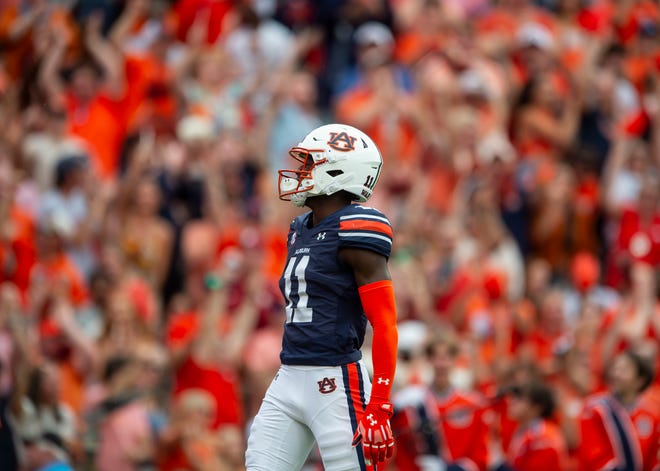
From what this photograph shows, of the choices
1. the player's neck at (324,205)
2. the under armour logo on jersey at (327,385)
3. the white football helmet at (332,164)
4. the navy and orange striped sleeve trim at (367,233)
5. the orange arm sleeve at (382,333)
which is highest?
the white football helmet at (332,164)

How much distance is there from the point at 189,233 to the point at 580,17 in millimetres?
6029

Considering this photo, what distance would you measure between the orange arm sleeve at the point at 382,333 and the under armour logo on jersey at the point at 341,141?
2.10ft

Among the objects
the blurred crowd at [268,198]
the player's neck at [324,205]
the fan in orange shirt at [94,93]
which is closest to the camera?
the player's neck at [324,205]

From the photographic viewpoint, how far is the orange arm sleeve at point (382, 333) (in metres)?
5.62

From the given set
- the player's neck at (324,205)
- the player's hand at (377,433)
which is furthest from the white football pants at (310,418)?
the player's neck at (324,205)

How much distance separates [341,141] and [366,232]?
46 centimetres

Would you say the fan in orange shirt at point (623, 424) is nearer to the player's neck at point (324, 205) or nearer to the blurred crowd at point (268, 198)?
the blurred crowd at point (268, 198)

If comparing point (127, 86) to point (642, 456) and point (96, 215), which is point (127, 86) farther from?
point (642, 456)

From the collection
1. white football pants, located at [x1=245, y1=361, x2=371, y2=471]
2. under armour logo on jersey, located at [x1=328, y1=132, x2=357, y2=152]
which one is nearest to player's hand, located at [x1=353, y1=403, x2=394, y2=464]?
white football pants, located at [x1=245, y1=361, x2=371, y2=471]

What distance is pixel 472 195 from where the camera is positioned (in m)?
12.0

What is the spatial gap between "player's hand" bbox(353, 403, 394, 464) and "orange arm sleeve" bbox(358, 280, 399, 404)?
0.14ft

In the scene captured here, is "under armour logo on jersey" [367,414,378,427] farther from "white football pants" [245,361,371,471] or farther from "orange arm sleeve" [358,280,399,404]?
"white football pants" [245,361,371,471]

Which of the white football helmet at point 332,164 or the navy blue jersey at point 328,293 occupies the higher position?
the white football helmet at point 332,164

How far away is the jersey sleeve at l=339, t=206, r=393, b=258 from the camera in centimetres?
574
